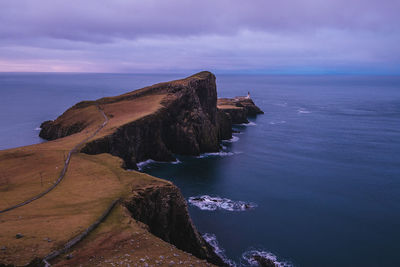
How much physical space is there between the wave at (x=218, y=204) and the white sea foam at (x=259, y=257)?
47.7 ft

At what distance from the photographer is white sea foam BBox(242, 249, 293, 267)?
144 feet

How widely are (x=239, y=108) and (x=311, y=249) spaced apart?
414ft

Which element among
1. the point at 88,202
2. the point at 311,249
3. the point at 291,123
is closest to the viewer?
the point at 88,202

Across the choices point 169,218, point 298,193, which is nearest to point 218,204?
point 298,193

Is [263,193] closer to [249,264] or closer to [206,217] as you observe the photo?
[206,217]

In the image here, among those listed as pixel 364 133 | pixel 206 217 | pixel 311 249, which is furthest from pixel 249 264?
pixel 364 133

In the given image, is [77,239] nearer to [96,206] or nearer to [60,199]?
[96,206]

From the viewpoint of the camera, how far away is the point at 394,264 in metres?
43.4

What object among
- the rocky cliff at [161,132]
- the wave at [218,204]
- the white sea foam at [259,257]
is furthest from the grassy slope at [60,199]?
the wave at [218,204]

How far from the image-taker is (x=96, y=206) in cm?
3909

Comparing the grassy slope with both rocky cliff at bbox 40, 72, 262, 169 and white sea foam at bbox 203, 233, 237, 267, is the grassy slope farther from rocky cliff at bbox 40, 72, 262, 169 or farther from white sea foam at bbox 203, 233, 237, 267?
white sea foam at bbox 203, 233, 237, 267

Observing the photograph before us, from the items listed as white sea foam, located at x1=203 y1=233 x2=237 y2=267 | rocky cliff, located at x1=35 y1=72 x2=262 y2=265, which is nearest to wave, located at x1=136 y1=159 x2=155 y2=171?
rocky cliff, located at x1=35 y1=72 x2=262 y2=265

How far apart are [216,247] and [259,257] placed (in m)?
6.68

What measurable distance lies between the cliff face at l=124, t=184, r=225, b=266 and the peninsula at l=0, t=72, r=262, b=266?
0.44ft
